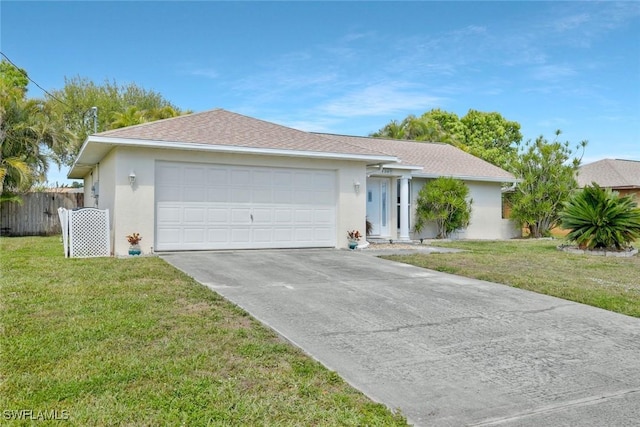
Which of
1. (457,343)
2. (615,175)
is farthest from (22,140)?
(615,175)

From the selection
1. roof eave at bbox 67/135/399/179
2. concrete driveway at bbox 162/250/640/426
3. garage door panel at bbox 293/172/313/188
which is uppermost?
roof eave at bbox 67/135/399/179

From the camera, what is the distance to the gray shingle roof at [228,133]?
11.5 m

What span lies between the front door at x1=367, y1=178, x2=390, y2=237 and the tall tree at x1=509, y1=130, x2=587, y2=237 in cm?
601

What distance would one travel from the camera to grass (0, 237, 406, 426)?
3.19 meters

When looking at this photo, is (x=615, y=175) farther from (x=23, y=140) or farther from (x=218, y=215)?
(x=23, y=140)

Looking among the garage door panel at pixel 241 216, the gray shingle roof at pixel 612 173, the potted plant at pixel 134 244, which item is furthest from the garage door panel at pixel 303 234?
the gray shingle roof at pixel 612 173

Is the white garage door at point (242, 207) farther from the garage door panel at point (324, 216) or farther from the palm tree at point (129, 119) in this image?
the palm tree at point (129, 119)

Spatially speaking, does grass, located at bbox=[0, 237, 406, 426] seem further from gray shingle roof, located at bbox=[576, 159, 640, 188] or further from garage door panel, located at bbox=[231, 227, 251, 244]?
gray shingle roof, located at bbox=[576, 159, 640, 188]

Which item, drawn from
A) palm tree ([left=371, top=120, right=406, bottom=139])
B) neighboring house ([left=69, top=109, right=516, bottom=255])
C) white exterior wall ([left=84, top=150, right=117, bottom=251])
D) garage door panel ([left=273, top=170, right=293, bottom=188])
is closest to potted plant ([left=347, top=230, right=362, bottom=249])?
neighboring house ([left=69, top=109, right=516, bottom=255])

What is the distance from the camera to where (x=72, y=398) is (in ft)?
11.0

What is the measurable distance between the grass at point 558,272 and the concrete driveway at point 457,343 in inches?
18.6

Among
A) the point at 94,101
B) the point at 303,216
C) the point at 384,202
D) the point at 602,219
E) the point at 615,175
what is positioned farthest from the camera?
the point at 94,101

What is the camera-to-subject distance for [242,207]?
12.3 m

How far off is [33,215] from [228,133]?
1326 centimetres
